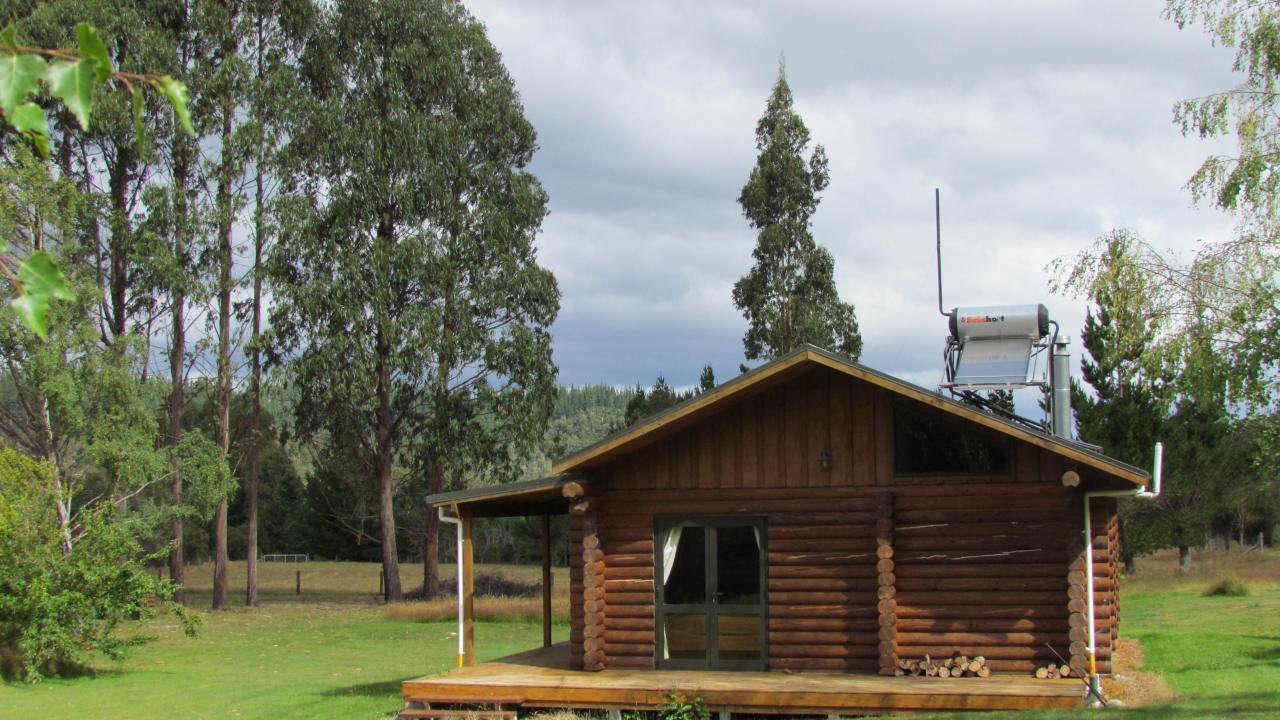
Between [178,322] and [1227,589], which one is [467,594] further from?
[178,322]

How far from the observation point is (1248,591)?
87.8ft

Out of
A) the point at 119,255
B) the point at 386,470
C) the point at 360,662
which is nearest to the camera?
the point at 360,662

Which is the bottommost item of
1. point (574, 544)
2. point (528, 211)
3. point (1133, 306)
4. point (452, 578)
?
point (452, 578)

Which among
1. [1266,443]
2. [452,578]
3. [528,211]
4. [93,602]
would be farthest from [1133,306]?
[452,578]

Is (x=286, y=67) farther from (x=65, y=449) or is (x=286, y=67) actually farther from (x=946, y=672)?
(x=946, y=672)

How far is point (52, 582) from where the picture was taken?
1914cm

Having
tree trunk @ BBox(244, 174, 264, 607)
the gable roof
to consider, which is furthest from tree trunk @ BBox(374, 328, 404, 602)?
the gable roof

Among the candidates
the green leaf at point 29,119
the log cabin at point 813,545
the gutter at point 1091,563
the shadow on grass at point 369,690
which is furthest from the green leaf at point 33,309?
the shadow on grass at point 369,690

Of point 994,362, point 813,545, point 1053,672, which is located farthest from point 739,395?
point 994,362

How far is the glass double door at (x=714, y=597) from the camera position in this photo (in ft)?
46.3

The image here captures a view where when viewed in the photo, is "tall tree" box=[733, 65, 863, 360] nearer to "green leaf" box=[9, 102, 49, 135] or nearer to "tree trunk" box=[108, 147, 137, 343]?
"tree trunk" box=[108, 147, 137, 343]

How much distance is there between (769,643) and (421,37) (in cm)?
2724

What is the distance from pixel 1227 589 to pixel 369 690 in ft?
63.5

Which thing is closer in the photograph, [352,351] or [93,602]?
[93,602]
